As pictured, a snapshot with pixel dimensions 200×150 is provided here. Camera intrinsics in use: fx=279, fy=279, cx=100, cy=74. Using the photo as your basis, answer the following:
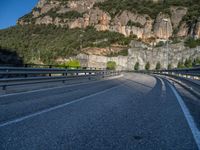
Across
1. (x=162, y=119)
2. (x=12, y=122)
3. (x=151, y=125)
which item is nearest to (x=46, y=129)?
(x=12, y=122)

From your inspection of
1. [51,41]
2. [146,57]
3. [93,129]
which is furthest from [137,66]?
[93,129]

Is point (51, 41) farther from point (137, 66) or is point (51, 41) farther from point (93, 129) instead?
point (93, 129)

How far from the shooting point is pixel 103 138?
13.4ft

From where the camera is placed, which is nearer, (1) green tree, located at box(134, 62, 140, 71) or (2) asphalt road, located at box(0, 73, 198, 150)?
(2) asphalt road, located at box(0, 73, 198, 150)

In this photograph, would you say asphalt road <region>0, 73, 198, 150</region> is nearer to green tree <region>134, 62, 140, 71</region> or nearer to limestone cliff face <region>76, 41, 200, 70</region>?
limestone cliff face <region>76, 41, 200, 70</region>

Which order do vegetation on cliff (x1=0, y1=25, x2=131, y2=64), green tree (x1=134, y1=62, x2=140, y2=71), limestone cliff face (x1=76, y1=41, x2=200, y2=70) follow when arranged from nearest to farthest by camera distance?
vegetation on cliff (x1=0, y1=25, x2=131, y2=64)
limestone cliff face (x1=76, y1=41, x2=200, y2=70)
green tree (x1=134, y1=62, x2=140, y2=71)

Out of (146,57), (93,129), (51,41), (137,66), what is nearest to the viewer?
(93,129)

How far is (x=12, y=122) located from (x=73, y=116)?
125 cm

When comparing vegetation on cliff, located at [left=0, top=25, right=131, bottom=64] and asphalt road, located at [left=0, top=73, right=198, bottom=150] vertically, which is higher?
vegetation on cliff, located at [left=0, top=25, right=131, bottom=64]

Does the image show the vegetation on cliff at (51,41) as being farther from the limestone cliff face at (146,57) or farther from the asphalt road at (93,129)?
the asphalt road at (93,129)

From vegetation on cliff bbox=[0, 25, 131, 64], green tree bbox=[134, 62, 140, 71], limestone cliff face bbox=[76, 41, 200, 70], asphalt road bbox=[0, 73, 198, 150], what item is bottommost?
green tree bbox=[134, 62, 140, 71]

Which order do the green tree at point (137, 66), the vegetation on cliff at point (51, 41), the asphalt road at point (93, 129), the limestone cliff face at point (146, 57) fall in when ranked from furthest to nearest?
the green tree at point (137, 66) → the limestone cliff face at point (146, 57) → the vegetation on cliff at point (51, 41) → the asphalt road at point (93, 129)

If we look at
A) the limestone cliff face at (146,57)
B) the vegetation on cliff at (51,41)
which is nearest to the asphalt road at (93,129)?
the vegetation on cliff at (51,41)

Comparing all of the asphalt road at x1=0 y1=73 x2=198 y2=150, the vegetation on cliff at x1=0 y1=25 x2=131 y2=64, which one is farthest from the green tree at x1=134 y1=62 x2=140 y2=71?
the asphalt road at x1=0 y1=73 x2=198 y2=150
